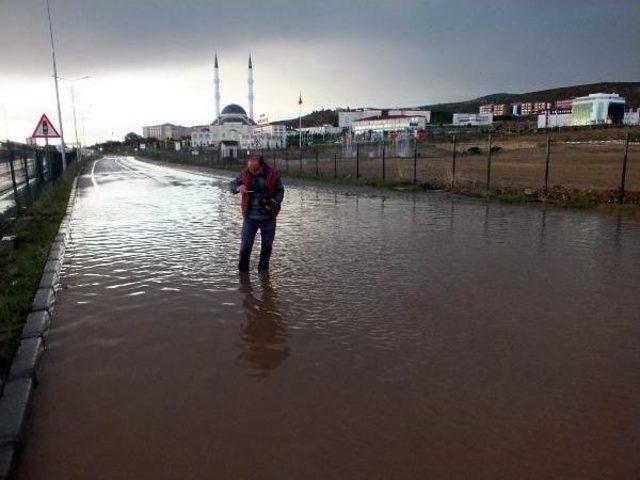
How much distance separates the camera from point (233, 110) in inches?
5256

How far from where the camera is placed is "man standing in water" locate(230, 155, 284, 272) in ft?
23.8

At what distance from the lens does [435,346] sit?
15.9 feet

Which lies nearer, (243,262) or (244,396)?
(244,396)

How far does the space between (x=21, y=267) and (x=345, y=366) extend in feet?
17.7

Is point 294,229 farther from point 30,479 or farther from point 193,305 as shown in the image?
point 30,479

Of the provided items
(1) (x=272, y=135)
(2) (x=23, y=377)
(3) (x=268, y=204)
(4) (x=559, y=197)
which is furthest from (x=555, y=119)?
(2) (x=23, y=377)

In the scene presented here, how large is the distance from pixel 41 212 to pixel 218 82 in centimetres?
11894

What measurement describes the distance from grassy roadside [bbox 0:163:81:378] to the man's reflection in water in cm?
198

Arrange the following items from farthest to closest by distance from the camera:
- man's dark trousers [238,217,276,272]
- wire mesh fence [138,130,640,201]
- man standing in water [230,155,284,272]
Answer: wire mesh fence [138,130,640,201] → man's dark trousers [238,217,276,272] → man standing in water [230,155,284,272]

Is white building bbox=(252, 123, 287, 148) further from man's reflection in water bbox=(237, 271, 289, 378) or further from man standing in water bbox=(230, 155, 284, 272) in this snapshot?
man's reflection in water bbox=(237, 271, 289, 378)

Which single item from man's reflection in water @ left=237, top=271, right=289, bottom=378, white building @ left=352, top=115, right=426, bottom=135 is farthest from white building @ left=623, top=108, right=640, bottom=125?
man's reflection in water @ left=237, top=271, right=289, bottom=378

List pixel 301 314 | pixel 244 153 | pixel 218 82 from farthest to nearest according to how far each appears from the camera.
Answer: pixel 218 82
pixel 244 153
pixel 301 314

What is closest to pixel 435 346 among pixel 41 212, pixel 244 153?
pixel 41 212

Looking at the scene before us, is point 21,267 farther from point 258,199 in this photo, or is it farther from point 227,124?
point 227,124
